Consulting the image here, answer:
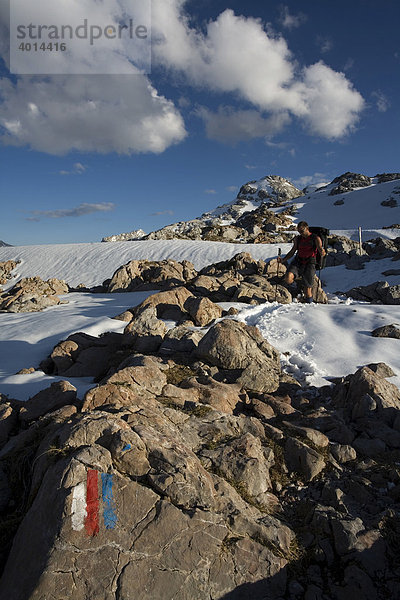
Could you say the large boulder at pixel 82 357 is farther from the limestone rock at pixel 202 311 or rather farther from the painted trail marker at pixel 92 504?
the painted trail marker at pixel 92 504

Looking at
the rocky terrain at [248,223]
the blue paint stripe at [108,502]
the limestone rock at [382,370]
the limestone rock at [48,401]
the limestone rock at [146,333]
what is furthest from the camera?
the rocky terrain at [248,223]

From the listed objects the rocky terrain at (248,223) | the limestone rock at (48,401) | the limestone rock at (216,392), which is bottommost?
the limestone rock at (216,392)

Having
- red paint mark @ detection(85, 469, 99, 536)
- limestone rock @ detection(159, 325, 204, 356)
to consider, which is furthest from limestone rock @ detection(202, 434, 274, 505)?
limestone rock @ detection(159, 325, 204, 356)

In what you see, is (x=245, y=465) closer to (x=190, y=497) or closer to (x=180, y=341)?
(x=190, y=497)

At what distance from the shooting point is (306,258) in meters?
10.9

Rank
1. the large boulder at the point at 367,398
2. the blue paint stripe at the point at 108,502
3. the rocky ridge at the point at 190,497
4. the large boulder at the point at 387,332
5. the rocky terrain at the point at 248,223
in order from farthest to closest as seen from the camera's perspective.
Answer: the rocky terrain at the point at 248,223
the large boulder at the point at 387,332
the large boulder at the point at 367,398
the blue paint stripe at the point at 108,502
the rocky ridge at the point at 190,497

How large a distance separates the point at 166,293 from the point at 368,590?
8.10m

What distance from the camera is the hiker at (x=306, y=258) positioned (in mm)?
10617

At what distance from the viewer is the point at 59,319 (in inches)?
404

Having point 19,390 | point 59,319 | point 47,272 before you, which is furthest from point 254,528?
point 47,272

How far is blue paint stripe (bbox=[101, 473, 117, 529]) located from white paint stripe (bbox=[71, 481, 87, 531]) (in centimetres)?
14

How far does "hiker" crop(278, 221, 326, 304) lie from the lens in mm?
10617

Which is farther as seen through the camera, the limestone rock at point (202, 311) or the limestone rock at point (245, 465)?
the limestone rock at point (202, 311)

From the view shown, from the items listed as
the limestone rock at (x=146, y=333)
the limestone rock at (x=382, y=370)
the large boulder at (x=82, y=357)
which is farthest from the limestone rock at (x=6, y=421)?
the limestone rock at (x=382, y=370)
